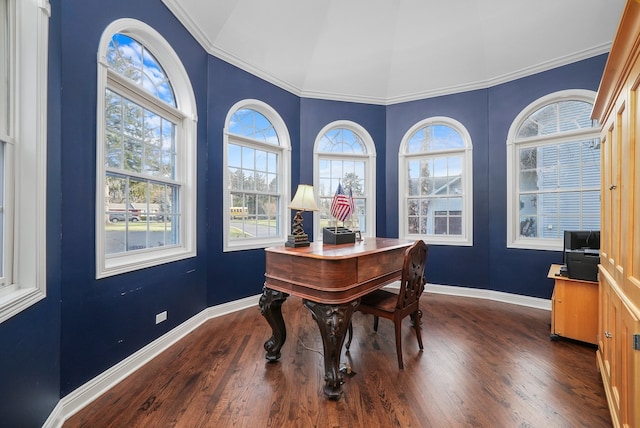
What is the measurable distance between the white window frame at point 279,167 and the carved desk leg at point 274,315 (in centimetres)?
141

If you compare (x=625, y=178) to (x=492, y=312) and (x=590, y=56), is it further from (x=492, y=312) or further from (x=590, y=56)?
(x=590, y=56)

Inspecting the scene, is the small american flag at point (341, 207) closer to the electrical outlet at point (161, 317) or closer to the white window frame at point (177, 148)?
the white window frame at point (177, 148)

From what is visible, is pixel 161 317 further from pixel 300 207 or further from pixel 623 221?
pixel 623 221

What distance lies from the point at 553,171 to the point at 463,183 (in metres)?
1.04

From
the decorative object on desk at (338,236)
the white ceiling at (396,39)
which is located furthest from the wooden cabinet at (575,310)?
the white ceiling at (396,39)

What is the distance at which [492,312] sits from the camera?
331 cm

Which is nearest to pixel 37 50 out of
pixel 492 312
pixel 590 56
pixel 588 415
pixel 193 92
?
pixel 193 92

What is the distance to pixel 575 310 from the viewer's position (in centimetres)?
246

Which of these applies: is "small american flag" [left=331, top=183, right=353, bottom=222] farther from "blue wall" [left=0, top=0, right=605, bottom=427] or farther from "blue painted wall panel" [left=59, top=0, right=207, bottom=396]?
"blue painted wall panel" [left=59, top=0, right=207, bottom=396]

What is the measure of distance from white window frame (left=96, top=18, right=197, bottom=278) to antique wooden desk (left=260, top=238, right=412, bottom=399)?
1129 millimetres

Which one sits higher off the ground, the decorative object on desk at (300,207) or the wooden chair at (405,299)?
the decorative object on desk at (300,207)

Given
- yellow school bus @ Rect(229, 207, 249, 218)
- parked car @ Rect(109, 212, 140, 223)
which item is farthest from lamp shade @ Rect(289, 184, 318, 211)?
yellow school bus @ Rect(229, 207, 249, 218)

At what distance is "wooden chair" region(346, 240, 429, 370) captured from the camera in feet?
6.84

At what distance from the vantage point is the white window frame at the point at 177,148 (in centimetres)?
190
